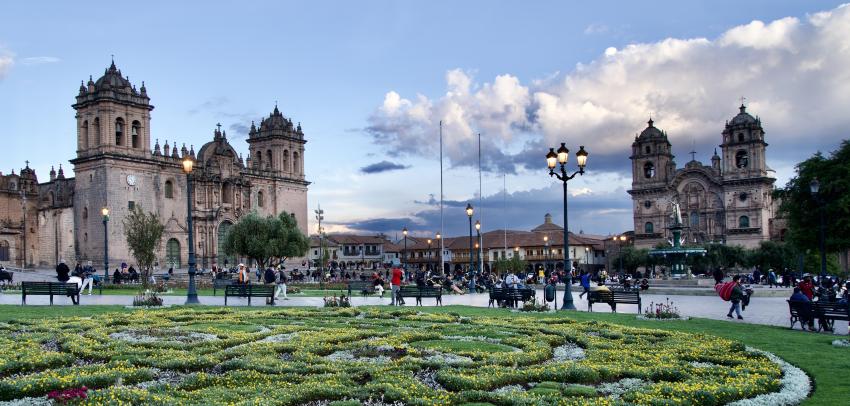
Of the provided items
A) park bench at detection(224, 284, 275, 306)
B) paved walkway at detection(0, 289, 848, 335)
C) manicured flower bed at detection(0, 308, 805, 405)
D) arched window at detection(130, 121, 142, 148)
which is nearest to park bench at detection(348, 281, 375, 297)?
paved walkway at detection(0, 289, 848, 335)

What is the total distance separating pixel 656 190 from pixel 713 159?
8.25 m

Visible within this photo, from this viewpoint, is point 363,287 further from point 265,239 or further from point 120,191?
point 120,191

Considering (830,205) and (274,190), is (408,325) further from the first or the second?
(274,190)

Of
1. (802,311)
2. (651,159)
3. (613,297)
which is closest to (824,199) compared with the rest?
(613,297)

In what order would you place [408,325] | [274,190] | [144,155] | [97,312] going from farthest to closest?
[274,190]
[144,155]
[97,312]
[408,325]

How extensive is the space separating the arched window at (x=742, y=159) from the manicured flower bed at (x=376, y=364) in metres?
78.5

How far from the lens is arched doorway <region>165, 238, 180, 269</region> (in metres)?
68.8

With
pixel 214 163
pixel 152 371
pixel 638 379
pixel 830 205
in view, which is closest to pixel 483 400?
pixel 638 379

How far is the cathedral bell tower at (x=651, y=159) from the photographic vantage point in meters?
94.6

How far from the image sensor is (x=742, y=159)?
294 ft

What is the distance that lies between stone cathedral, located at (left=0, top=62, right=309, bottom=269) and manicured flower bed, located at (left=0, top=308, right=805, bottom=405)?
48.8m

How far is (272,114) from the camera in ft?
283

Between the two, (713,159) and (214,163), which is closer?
(214,163)

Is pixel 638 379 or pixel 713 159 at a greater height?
pixel 713 159
